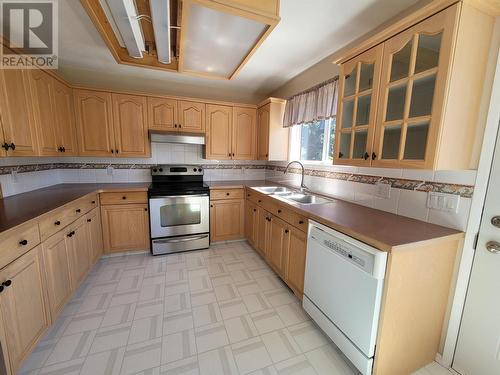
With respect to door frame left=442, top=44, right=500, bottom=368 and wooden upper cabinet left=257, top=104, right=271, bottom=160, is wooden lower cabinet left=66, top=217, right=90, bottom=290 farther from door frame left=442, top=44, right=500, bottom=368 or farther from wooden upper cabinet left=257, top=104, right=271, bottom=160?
door frame left=442, top=44, right=500, bottom=368

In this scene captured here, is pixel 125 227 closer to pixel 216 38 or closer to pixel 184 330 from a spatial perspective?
pixel 184 330

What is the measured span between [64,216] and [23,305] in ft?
2.38

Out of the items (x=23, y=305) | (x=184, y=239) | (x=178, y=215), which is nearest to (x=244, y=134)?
(x=178, y=215)

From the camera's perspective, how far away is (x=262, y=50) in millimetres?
2230

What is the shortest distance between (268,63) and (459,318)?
2.86 meters

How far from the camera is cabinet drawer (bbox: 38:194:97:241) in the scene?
1530mm

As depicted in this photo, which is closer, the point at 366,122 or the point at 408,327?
the point at 408,327

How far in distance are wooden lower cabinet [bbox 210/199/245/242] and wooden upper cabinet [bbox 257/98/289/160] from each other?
878 millimetres

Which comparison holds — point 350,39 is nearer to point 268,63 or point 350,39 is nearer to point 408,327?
point 268,63

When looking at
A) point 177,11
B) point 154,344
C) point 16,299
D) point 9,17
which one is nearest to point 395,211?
point 154,344

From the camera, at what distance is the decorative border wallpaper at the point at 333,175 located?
1.38 metres

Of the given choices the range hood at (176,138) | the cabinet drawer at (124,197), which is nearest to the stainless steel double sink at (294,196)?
the range hood at (176,138)

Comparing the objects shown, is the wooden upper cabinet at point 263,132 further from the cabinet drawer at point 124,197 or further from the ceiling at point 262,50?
the cabinet drawer at point 124,197

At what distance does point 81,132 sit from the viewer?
2.70 meters
